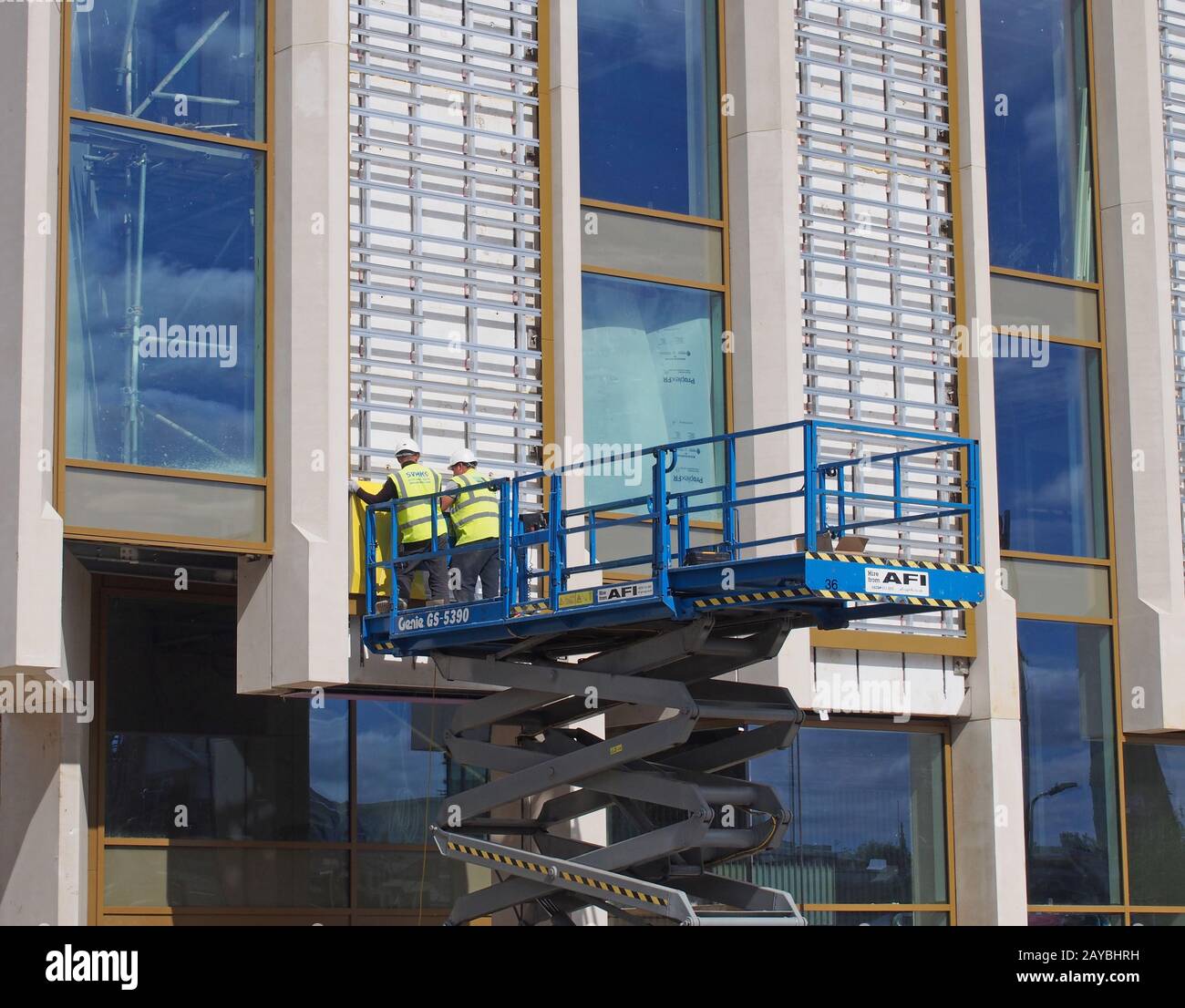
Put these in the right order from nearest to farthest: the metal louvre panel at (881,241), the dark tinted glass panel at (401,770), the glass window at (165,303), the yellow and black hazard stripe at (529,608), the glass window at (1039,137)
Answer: the yellow and black hazard stripe at (529,608), the glass window at (165,303), the dark tinted glass panel at (401,770), the metal louvre panel at (881,241), the glass window at (1039,137)

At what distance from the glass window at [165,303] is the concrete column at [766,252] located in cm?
554

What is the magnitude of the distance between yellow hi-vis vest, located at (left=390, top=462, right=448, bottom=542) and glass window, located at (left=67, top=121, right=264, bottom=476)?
1.39m

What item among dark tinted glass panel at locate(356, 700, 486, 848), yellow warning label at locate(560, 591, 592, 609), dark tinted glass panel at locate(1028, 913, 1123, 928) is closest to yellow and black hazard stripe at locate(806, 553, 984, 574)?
yellow warning label at locate(560, 591, 592, 609)

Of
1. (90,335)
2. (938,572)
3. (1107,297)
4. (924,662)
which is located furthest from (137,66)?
(1107,297)

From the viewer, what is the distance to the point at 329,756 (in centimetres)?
1958

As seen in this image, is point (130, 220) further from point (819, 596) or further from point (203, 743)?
point (819, 596)

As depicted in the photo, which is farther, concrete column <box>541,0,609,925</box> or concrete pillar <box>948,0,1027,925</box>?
concrete pillar <box>948,0,1027,925</box>

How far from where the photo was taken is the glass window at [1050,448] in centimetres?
2303

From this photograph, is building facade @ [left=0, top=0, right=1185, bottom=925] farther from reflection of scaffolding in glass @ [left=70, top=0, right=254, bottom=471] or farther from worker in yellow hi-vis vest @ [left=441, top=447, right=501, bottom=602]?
worker in yellow hi-vis vest @ [left=441, top=447, right=501, bottom=602]

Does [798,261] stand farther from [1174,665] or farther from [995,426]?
[1174,665]

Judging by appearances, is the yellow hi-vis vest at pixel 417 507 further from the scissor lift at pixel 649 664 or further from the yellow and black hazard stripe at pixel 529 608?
the yellow and black hazard stripe at pixel 529 608

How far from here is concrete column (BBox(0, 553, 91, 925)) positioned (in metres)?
17.5

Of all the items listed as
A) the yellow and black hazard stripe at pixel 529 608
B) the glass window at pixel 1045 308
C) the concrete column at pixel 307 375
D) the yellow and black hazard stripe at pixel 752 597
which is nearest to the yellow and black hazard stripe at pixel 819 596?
the yellow and black hazard stripe at pixel 752 597

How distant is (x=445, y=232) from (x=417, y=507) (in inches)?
122
